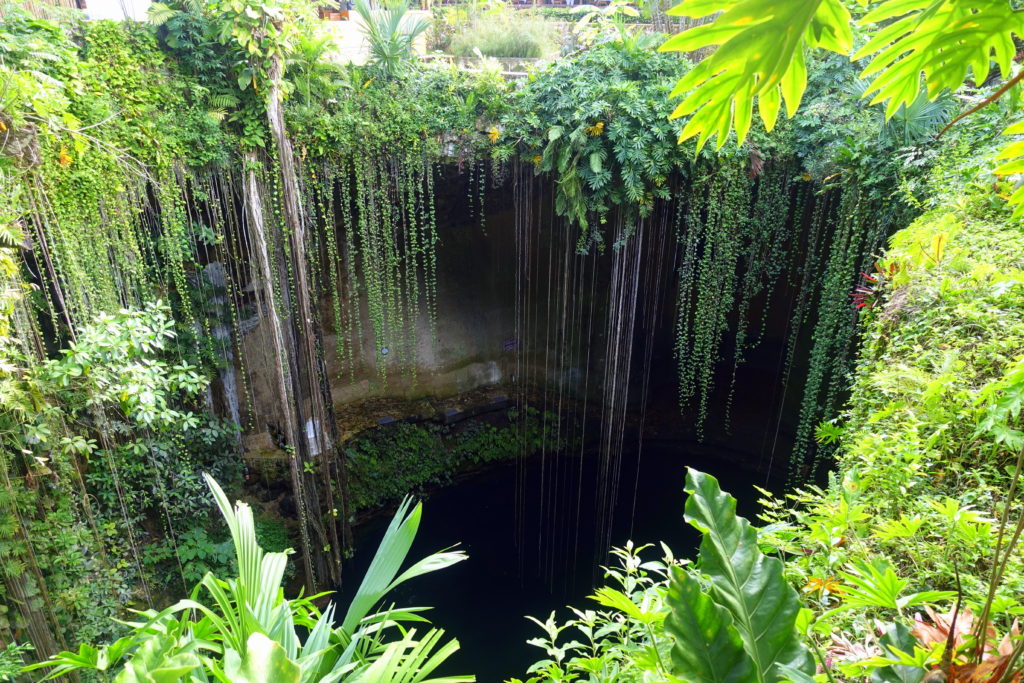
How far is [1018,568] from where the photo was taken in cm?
115

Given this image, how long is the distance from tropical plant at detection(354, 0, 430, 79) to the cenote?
34mm

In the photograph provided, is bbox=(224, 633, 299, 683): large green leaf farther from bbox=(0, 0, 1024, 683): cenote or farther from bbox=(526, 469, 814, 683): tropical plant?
bbox=(526, 469, 814, 683): tropical plant

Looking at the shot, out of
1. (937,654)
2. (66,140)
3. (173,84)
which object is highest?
(173,84)

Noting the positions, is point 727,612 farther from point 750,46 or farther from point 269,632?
point 269,632

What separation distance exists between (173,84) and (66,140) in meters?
0.87

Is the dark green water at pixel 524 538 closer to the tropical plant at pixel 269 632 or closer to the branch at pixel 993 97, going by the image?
the tropical plant at pixel 269 632

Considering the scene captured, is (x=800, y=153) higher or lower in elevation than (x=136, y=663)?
higher

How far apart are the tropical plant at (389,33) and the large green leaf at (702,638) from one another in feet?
15.1

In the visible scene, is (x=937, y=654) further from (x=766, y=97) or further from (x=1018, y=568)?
(x=766, y=97)

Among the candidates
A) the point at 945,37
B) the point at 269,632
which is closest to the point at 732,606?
the point at 945,37

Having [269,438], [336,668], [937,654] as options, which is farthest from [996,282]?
[269,438]

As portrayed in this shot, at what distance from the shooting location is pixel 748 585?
1011 millimetres

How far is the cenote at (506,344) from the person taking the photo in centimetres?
104

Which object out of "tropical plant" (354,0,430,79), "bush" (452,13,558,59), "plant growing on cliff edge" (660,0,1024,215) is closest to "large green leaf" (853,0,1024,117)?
"plant growing on cliff edge" (660,0,1024,215)
